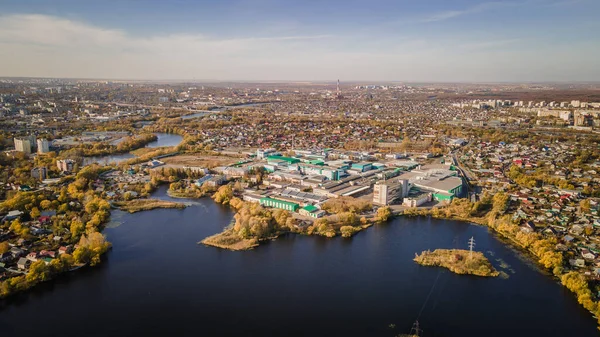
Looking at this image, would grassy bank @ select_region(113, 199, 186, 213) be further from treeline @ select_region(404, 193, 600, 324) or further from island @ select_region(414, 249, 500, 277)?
island @ select_region(414, 249, 500, 277)

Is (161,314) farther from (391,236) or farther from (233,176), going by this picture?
(233,176)

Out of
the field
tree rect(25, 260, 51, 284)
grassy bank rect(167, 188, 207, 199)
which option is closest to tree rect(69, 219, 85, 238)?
tree rect(25, 260, 51, 284)

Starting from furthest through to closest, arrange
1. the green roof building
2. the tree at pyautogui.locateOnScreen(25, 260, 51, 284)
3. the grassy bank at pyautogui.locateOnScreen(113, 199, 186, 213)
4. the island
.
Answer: the green roof building → the grassy bank at pyautogui.locateOnScreen(113, 199, 186, 213) → the island → the tree at pyautogui.locateOnScreen(25, 260, 51, 284)

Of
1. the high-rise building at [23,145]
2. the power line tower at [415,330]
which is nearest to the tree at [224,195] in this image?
the power line tower at [415,330]

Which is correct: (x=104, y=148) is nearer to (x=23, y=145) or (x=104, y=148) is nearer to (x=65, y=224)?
(x=23, y=145)

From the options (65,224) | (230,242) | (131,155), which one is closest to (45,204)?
(65,224)
